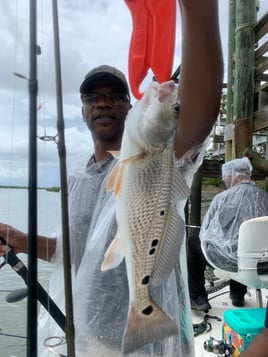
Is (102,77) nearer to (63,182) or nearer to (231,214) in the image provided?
(63,182)

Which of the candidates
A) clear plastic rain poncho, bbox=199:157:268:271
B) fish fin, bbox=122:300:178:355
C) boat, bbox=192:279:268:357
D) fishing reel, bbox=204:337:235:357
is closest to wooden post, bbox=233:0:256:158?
clear plastic rain poncho, bbox=199:157:268:271

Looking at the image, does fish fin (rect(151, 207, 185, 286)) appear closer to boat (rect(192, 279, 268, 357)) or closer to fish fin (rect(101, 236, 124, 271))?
fish fin (rect(101, 236, 124, 271))

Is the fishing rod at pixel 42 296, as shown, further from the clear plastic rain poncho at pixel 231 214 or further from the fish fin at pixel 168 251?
the clear plastic rain poncho at pixel 231 214

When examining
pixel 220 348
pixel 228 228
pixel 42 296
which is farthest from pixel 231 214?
pixel 42 296

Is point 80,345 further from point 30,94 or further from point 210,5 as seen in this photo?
point 210,5

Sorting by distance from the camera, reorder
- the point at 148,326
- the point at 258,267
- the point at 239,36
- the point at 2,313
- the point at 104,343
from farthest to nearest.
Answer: the point at 2,313, the point at 239,36, the point at 258,267, the point at 104,343, the point at 148,326

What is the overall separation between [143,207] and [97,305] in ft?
1.43

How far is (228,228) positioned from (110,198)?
2.74 metres

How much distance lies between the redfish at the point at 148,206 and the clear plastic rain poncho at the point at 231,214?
8.50ft

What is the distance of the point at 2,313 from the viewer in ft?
15.9

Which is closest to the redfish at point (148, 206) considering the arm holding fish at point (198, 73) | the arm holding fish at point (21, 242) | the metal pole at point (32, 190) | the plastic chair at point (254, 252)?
the arm holding fish at point (198, 73)

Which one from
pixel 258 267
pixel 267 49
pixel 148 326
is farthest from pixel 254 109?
pixel 148 326

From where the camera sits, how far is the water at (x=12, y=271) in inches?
49.2

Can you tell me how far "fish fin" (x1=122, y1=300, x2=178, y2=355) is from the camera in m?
0.83
